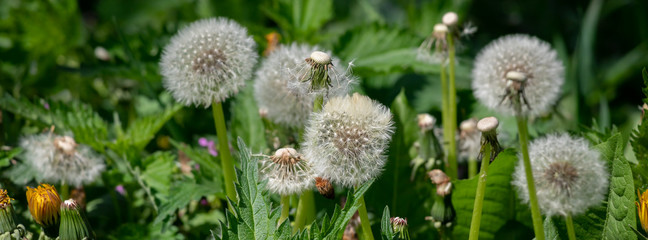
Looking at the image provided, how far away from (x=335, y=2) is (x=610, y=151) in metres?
1.81

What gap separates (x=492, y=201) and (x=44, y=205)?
91 centimetres

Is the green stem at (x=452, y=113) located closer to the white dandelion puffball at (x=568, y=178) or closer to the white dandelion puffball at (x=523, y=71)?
the white dandelion puffball at (x=523, y=71)

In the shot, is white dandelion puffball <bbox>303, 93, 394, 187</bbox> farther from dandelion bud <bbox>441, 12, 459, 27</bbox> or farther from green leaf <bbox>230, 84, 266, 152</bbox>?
green leaf <bbox>230, 84, 266, 152</bbox>

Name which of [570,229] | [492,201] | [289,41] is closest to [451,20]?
[492,201]

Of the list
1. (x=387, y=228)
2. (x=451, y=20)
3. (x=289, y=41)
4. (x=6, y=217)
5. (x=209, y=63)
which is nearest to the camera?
(x=387, y=228)

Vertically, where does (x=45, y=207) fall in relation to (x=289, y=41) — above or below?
below

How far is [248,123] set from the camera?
1731mm

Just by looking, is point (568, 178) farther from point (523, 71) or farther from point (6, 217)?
point (6, 217)

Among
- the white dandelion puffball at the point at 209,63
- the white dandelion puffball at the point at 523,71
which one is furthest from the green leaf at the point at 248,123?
the white dandelion puffball at the point at 523,71

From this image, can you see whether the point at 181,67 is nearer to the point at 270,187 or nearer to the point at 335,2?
the point at 270,187

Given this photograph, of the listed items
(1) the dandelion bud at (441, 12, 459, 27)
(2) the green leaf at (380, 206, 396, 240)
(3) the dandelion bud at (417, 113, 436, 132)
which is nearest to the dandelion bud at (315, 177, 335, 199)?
(2) the green leaf at (380, 206, 396, 240)

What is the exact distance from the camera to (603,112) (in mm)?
2000

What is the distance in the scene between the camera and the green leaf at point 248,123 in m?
1.67

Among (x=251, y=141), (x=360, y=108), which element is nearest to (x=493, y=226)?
(x=360, y=108)
